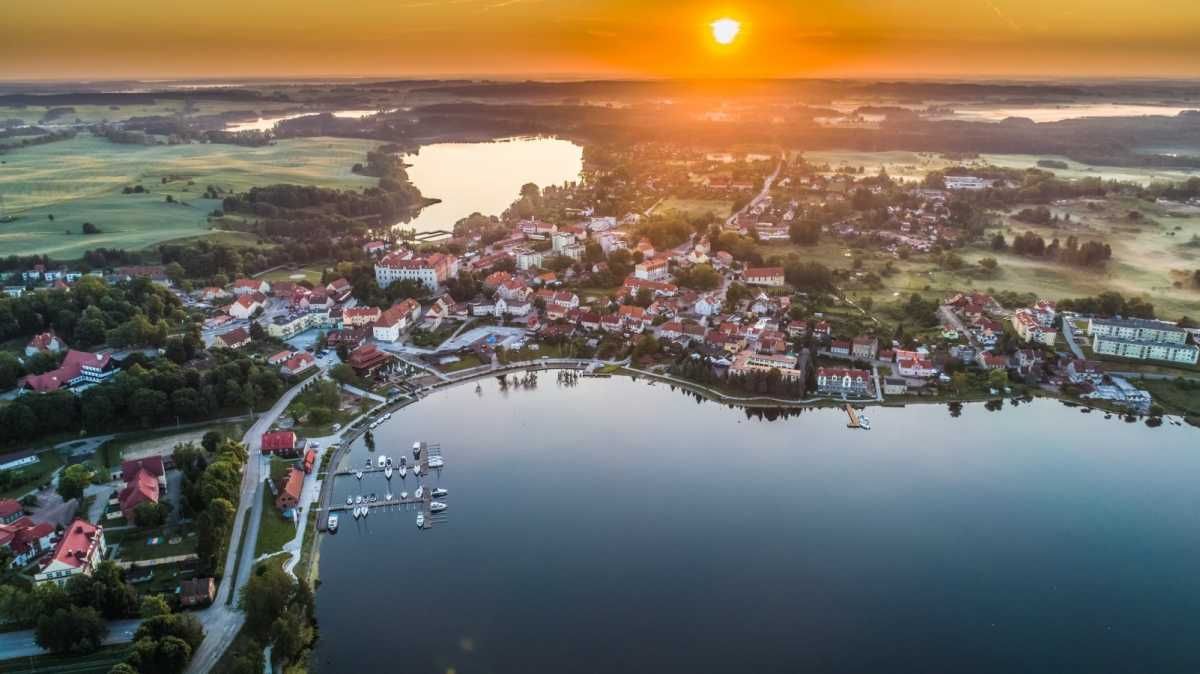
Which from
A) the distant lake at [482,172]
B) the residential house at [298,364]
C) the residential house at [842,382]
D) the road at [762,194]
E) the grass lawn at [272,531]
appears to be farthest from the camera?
the distant lake at [482,172]

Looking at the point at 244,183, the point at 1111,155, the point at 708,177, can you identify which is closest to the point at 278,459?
the point at 244,183

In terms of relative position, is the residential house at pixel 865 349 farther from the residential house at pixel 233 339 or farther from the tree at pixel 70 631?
the tree at pixel 70 631

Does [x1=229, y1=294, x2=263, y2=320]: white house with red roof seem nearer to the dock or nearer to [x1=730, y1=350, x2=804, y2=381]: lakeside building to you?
[x1=730, y1=350, x2=804, y2=381]: lakeside building

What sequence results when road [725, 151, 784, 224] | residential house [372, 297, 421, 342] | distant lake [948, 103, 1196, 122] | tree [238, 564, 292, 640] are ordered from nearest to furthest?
tree [238, 564, 292, 640] < residential house [372, 297, 421, 342] < road [725, 151, 784, 224] < distant lake [948, 103, 1196, 122]

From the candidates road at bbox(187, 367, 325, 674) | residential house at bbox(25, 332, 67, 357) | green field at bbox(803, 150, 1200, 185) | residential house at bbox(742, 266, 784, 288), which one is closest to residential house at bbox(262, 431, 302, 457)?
road at bbox(187, 367, 325, 674)

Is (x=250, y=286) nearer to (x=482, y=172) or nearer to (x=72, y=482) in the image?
(x=72, y=482)

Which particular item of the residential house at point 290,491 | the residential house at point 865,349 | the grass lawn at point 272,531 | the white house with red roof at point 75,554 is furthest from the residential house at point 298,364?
the residential house at point 865,349

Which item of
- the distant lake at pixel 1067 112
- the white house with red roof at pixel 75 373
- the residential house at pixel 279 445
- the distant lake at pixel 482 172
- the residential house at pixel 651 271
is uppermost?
the distant lake at pixel 1067 112
